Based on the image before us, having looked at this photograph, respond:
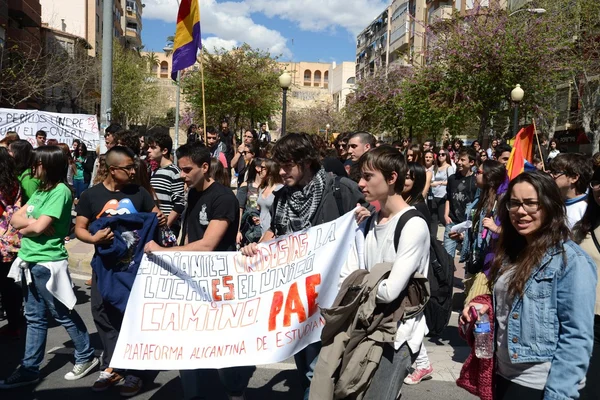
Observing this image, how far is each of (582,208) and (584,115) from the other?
25604 mm

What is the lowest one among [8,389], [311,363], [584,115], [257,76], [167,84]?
[8,389]

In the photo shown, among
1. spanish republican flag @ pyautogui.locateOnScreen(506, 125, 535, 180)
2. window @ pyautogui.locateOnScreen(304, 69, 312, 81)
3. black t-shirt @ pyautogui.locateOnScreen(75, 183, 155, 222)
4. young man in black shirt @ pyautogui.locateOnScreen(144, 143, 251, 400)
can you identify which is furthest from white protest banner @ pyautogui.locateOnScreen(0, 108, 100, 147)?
window @ pyautogui.locateOnScreen(304, 69, 312, 81)

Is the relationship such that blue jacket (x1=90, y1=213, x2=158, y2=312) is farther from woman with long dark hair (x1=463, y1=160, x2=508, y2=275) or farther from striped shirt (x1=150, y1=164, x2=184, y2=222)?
woman with long dark hair (x1=463, y1=160, x2=508, y2=275)

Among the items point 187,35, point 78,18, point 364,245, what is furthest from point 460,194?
point 78,18

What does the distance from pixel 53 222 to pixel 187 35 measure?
9.33 m

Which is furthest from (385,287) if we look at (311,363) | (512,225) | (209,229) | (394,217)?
(209,229)

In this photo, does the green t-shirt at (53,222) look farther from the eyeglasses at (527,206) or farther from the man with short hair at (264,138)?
the man with short hair at (264,138)

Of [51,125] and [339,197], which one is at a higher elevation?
[51,125]

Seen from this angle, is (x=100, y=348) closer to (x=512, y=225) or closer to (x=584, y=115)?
(x=512, y=225)

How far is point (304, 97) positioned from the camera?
93625 mm

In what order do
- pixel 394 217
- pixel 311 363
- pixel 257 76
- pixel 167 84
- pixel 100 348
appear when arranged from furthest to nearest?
pixel 167 84 → pixel 257 76 → pixel 100 348 → pixel 311 363 → pixel 394 217

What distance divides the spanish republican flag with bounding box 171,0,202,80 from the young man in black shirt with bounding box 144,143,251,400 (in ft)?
30.4

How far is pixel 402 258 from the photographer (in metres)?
2.89

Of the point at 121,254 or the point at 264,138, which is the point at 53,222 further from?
the point at 264,138
